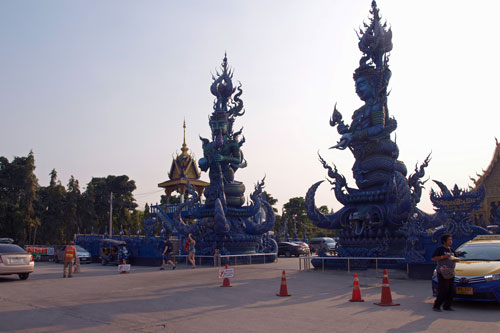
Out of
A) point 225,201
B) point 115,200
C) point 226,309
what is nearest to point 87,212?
point 115,200

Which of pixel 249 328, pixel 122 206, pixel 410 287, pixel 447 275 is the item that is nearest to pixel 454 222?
pixel 410 287

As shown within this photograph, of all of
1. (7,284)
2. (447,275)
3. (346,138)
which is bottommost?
(7,284)

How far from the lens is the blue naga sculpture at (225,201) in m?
27.3

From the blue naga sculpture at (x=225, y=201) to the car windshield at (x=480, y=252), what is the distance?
1700 centimetres

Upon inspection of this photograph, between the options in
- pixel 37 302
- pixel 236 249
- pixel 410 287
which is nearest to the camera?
pixel 37 302

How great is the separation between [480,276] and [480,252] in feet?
5.39

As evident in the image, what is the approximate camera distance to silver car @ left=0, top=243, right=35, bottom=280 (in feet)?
52.0

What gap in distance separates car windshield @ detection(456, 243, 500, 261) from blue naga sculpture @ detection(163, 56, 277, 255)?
16996 mm

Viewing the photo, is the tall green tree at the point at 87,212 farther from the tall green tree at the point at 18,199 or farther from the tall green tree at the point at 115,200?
the tall green tree at the point at 18,199

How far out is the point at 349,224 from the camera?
2155 centimetres

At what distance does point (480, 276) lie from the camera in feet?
30.8

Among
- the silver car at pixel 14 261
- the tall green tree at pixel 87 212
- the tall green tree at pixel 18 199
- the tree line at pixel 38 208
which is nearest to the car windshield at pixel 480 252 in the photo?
the silver car at pixel 14 261

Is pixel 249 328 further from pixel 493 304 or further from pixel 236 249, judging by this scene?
pixel 236 249

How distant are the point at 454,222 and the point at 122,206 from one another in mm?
54292
